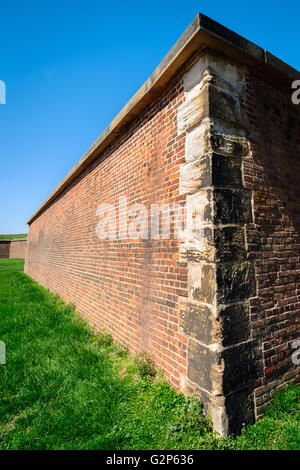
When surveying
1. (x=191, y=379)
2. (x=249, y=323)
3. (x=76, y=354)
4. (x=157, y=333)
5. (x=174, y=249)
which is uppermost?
(x=174, y=249)

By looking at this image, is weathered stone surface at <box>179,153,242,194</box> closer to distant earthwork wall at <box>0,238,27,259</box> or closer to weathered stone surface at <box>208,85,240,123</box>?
weathered stone surface at <box>208,85,240,123</box>

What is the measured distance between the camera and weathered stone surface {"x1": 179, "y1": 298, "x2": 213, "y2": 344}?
84.5 inches

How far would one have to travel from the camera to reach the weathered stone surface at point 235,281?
2146mm

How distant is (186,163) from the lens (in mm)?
2557

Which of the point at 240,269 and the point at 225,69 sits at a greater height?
the point at 225,69

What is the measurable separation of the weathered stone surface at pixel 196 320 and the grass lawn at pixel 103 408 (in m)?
0.61

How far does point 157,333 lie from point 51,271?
751 centimetres

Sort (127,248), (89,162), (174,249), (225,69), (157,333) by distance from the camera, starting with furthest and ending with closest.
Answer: (89,162)
(127,248)
(157,333)
(174,249)
(225,69)

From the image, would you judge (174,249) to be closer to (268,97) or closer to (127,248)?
(127,248)

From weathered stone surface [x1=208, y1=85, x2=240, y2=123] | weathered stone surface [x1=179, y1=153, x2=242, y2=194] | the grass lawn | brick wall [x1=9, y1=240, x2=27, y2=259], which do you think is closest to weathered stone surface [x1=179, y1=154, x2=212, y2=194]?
weathered stone surface [x1=179, y1=153, x2=242, y2=194]

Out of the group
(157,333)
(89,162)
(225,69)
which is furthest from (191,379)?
(89,162)

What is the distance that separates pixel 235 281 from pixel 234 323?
38 cm

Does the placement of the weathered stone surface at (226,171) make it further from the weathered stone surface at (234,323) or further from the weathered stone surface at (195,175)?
the weathered stone surface at (234,323)

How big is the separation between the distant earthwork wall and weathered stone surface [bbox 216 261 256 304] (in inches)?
1317
